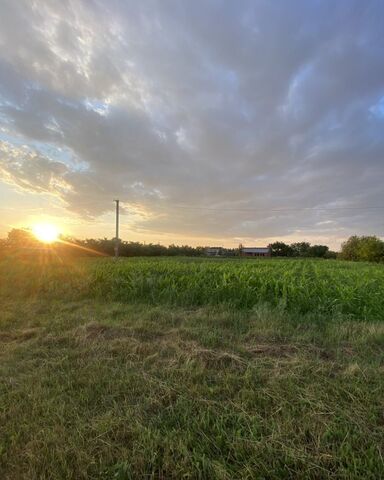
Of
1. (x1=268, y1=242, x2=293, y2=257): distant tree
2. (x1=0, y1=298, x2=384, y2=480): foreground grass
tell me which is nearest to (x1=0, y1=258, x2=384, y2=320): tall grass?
(x1=0, y1=298, x2=384, y2=480): foreground grass

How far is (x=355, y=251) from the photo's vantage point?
4712 cm

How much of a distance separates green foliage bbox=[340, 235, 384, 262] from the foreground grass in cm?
4483

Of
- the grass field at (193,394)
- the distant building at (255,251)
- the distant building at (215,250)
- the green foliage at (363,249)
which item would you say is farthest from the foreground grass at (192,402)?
the distant building at (255,251)

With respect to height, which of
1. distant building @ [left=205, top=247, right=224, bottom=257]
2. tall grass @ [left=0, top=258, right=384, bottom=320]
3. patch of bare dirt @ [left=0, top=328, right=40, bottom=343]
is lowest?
patch of bare dirt @ [left=0, top=328, right=40, bottom=343]

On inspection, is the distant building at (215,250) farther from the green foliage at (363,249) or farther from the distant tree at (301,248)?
the green foliage at (363,249)

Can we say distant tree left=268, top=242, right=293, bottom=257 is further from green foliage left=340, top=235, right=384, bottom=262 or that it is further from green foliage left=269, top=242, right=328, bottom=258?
green foliage left=340, top=235, right=384, bottom=262

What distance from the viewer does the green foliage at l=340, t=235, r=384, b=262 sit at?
140 ft

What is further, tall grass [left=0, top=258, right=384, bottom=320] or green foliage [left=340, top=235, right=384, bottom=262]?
green foliage [left=340, top=235, right=384, bottom=262]

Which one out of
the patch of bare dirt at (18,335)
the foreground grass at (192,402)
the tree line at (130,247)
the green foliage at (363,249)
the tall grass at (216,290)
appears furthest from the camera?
the green foliage at (363,249)

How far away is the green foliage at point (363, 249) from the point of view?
42.8 metres

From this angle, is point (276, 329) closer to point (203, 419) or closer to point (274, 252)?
point (203, 419)

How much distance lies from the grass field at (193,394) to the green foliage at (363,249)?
4338 centimetres

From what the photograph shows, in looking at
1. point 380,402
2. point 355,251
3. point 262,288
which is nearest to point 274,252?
point 355,251

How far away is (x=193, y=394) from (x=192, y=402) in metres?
0.14
